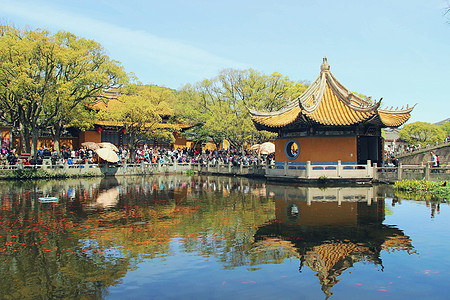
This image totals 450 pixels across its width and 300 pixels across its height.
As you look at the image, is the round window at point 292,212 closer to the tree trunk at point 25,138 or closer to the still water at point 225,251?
the still water at point 225,251

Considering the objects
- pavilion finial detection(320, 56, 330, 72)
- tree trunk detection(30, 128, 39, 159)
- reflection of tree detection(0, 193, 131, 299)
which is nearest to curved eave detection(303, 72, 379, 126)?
pavilion finial detection(320, 56, 330, 72)

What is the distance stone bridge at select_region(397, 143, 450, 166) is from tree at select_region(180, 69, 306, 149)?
1898 cm

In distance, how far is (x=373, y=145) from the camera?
28.1m

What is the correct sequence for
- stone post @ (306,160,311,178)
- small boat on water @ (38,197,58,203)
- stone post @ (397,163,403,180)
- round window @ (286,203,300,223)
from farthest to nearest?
1. stone post @ (306,160,311,178)
2. stone post @ (397,163,403,180)
3. small boat on water @ (38,197,58,203)
4. round window @ (286,203,300,223)

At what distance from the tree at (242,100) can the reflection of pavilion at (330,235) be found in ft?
72.5

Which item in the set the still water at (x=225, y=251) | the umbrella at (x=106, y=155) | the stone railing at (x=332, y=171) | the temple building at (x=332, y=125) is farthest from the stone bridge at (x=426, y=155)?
the still water at (x=225, y=251)

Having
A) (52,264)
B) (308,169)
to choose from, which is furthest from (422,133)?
(52,264)

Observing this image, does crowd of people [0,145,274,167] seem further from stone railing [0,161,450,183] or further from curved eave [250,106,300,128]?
curved eave [250,106,300,128]

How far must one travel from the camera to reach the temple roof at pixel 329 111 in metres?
24.9

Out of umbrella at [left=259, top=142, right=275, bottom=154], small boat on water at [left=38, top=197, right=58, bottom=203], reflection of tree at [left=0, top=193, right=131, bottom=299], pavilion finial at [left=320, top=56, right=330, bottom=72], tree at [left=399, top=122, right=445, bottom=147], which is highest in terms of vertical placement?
pavilion finial at [left=320, top=56, right=330, bottom=72]

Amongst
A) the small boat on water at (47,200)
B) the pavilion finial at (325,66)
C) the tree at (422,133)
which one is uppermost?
the pavilion finial at (325,66)

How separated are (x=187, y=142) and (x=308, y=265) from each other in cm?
4495

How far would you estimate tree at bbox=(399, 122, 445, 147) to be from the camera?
2694 inches

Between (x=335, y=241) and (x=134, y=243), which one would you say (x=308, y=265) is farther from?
(x=134, y=243)
